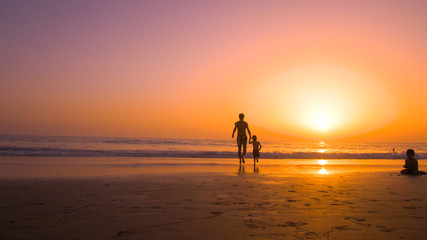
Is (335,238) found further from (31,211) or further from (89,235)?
(31,211)

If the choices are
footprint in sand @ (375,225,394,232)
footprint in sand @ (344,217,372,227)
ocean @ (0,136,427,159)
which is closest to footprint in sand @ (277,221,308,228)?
footprint in sand @ (344,217,372,227)

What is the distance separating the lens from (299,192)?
6285mm

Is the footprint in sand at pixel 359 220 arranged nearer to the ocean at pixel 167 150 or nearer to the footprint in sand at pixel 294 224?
the footprint in sand at pixel 294 224

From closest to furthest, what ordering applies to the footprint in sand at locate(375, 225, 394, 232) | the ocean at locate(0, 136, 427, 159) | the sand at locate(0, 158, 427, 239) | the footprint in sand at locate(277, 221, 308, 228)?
the sand at locate(0, 158, 427, 239) < the footprint in sand at locate(375, 225, 394, 232) < the footprint in sand at locate(277, 221, 308, 228) < the ocean at locate(0, 136, 427, 159)

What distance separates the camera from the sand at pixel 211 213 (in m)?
3.36

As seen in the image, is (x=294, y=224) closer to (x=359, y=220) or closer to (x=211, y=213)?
Answer: (x=359, y=220)

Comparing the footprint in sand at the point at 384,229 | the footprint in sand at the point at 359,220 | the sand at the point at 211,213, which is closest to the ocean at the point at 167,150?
the sand at the point at 211,213

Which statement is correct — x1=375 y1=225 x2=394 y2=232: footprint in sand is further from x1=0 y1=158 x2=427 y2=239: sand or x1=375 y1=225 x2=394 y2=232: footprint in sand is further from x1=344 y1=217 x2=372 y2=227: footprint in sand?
x1=344 y1=217 x2=372 y2=227: footprint in sand

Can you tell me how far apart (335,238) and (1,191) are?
632 centimetres

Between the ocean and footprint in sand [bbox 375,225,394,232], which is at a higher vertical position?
footprint in sand [bbox 375,225,394,232]

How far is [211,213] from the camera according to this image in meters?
4.34

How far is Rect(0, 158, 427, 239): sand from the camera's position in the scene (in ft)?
11.0

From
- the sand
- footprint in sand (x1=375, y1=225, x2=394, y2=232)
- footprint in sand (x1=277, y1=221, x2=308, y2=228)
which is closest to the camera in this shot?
the sand

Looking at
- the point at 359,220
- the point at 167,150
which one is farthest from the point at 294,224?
the point at 167,150
